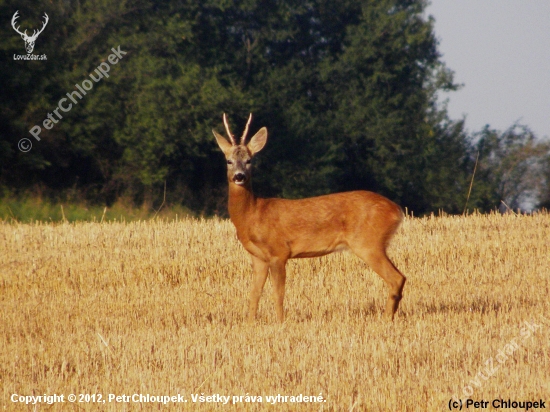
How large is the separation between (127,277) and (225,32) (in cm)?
2661

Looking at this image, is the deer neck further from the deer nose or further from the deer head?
the deer nose


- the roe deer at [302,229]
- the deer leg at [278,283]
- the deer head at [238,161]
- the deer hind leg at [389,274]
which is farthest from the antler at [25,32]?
the deer hind leg at [389,274]

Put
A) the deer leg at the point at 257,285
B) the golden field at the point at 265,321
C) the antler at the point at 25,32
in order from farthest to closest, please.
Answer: the antler at the point at 25,32 → the deer leg at the point at 257,285 → the golden field at the point at 265,321

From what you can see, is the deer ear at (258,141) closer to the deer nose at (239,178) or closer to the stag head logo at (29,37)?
the deer nose at (239,178)

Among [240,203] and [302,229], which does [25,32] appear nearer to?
[240,203]

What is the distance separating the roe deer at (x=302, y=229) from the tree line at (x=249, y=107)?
18.1 meters

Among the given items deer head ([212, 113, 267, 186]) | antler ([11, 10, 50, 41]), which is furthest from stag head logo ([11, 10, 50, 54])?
deer head ([212, 113, 267, 186])

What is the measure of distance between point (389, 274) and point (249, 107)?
78.7ft

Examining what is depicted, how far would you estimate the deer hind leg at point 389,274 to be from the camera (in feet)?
28.2

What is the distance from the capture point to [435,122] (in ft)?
131

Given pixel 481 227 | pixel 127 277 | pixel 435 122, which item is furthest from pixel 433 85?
pixel 127 277

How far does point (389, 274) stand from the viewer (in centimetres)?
864

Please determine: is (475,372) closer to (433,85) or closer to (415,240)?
(415,240)

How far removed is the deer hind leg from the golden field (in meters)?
0.18
